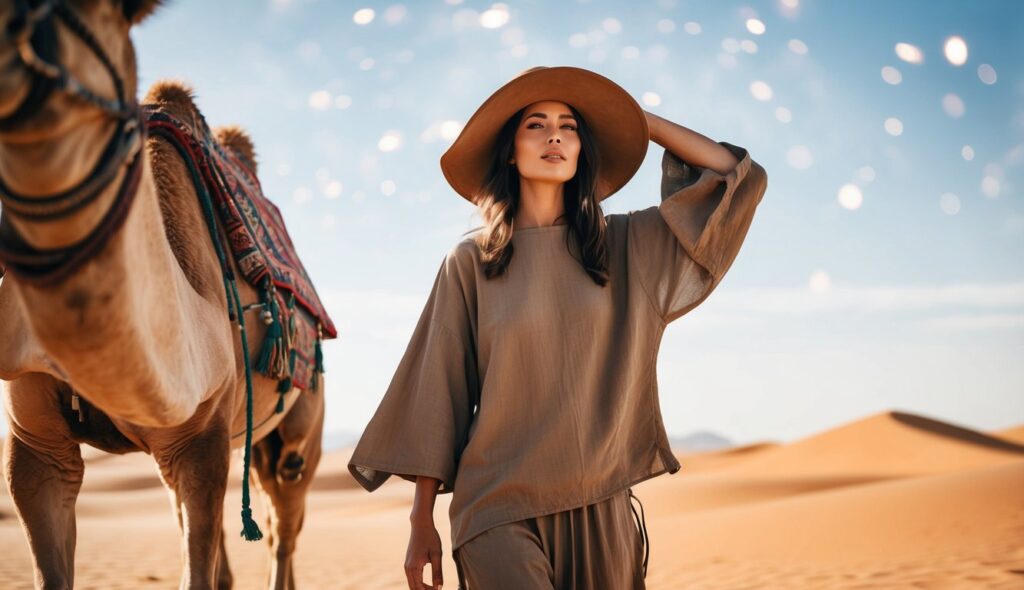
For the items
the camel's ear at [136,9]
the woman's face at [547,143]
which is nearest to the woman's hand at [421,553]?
the woman's face at [547,143]

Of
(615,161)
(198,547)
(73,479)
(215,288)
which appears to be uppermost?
(615,161)

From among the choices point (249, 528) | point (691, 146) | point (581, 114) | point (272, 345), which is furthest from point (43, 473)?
point (691, 146)

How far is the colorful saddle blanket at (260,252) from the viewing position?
11.3ft

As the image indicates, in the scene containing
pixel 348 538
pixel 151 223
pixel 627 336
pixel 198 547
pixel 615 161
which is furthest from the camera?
pixel 348 538

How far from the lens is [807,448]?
33844 mm

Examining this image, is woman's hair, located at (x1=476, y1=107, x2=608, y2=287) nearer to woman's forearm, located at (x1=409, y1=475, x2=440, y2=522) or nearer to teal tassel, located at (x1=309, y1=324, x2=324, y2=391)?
woman's forearm, located at (x1=409, y1=475, x2=440, y2=522)

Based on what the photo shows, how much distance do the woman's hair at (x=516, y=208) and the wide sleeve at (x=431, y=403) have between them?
0.15 meters

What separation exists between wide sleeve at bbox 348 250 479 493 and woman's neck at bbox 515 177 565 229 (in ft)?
0.87

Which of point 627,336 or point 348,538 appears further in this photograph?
point 348,538

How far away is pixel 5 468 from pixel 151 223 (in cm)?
155

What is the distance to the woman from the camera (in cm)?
253

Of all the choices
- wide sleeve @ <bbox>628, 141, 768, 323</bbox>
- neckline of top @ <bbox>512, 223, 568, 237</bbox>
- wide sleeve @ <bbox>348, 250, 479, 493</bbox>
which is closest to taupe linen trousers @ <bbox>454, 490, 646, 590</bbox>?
wide sleeve @ <bbox>348, 250, 479, 493</bbox>

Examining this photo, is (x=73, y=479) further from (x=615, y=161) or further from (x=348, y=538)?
(x=348, y=538)

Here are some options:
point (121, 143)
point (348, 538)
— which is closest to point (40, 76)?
point (121, 143)
